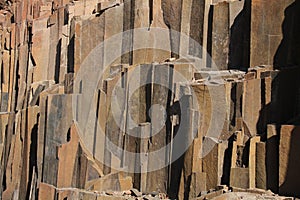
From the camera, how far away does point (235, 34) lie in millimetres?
11328

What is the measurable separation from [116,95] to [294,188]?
488 centimetres

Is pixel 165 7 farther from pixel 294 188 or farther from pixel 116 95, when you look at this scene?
pixel 294 188

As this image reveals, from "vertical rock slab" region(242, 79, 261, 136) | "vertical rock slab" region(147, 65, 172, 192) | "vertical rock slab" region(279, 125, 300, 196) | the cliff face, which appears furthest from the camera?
"vertical rock slab" region(147, 65, 172, 192)

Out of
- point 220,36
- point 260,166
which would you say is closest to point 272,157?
point 260,166

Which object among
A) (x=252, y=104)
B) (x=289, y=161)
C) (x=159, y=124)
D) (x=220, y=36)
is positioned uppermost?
(x=220, y=36)

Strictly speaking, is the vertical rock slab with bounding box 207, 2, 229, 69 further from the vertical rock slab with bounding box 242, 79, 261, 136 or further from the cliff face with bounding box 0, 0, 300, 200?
the vertical rock slab with bounding box 242, 79, 261, 136

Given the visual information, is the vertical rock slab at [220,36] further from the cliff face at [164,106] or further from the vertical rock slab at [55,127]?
the vertical rock slab at [55,127]

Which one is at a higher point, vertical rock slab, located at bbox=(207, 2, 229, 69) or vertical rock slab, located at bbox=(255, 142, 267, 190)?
vertical rock slab, located at bbox=(207, 2, 229, 69)

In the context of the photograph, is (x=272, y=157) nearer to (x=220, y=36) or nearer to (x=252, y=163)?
(x=252, y=163)

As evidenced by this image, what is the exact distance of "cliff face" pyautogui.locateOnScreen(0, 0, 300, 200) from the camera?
995 cm

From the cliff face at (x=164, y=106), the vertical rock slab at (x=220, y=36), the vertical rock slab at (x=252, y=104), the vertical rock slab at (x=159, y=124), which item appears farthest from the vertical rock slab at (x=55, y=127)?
the vertical rock slab at (x=252, y=104)

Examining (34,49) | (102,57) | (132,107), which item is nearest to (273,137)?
(132,107)

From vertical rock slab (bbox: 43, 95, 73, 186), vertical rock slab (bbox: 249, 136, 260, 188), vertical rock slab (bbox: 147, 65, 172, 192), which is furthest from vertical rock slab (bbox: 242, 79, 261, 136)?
vertical rock slab (bbox: 43, 95, 73, 186)

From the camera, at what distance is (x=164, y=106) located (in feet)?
38.3
